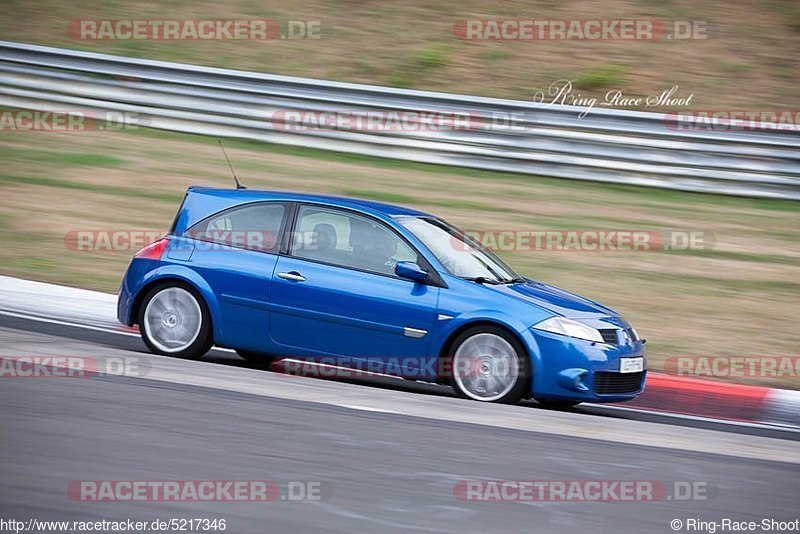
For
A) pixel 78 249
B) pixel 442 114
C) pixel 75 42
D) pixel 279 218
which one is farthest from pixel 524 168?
pixel 75 42

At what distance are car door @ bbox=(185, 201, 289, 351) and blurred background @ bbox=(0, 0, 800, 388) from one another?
3.00 m

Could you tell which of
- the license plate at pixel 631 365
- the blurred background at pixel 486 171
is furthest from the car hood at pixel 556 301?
the blurred background at pixel 486 171

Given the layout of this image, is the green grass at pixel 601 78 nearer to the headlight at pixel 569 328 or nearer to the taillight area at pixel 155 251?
the headlight at pixel 569 328

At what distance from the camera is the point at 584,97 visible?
1684 cm

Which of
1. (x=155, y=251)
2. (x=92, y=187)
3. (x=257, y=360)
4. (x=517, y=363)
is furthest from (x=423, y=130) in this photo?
(x=517, y=363)

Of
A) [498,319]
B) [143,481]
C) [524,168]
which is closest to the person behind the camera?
[143,481]

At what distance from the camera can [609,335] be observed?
8.24 m

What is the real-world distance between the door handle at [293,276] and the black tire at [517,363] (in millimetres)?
1245

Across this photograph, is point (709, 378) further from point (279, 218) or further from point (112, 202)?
point (112, 202)

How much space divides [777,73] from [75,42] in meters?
11.6
